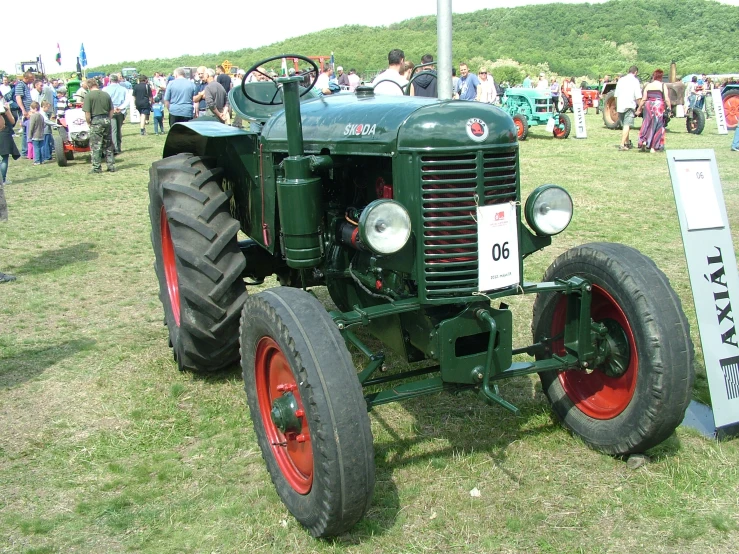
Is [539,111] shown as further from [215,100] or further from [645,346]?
[645,346]

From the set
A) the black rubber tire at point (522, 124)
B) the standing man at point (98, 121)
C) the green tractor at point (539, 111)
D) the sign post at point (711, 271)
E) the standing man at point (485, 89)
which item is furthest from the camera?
the green tractor at point (539, 111)

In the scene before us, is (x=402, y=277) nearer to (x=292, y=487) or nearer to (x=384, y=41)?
(x=292, y=487)

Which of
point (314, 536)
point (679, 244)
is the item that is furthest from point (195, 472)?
point (679, 244)

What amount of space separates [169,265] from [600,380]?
319 cm

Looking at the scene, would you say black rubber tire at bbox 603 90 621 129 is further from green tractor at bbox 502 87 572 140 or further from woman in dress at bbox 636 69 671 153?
woman in dress at bbox 636 69 671 153

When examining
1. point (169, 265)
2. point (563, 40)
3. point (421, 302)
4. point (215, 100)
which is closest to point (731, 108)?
point (215, 100)

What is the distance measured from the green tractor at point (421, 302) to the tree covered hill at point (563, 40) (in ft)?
160

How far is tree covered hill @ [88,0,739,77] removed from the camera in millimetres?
56312

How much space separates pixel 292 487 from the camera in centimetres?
301

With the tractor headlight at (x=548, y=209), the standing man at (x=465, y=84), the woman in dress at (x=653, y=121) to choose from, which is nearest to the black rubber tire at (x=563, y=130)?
the woman in dress at (x=653, y=121)

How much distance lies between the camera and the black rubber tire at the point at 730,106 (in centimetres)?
1883

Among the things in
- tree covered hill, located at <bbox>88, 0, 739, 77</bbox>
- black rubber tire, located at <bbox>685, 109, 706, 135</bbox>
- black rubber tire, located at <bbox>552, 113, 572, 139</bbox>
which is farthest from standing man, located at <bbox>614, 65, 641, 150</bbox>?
tree covered hill, located at <bbox>88, 0, 739, 77</bbox>

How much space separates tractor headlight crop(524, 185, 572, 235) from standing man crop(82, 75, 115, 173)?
1189cm

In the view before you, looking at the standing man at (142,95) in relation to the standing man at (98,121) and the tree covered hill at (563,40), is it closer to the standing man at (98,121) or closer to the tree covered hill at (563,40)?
the standing man at (98,121)
